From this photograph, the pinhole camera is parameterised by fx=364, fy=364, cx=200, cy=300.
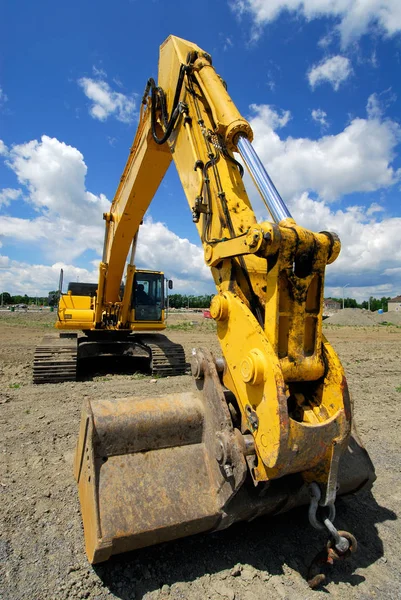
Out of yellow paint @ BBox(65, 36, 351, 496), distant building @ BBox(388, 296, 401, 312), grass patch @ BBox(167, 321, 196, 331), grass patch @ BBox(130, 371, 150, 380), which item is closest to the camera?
yellow paint @ BBox(65, 36, 351, 496)

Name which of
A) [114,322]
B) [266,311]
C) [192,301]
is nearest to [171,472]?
[266,311]

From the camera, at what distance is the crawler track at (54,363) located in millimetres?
7414

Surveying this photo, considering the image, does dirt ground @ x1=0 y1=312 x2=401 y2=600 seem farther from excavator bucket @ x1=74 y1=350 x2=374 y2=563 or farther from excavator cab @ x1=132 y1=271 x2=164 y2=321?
excavator cab @ x1=132 y1=271 x2=164 y2=321

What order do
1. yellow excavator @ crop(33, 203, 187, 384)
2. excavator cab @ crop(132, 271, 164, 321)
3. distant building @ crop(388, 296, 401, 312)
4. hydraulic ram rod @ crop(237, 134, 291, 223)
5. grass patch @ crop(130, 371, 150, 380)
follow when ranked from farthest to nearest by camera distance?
distant building @ crop(388, 296, 401, 312) → excavator cab @ crop(132, 271, 164, 321) → grass patch @ crop(130, 371, 150, 380) → yellow excavator @ crop(33, 203, 187, 384) → hydraulic ram rod @ crop(237, 134, 291, 223)

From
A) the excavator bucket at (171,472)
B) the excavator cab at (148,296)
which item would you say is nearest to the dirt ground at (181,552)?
the excavator bucket at (171,472)

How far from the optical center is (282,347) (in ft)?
7.85

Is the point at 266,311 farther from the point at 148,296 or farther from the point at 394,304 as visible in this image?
the point at 394,304

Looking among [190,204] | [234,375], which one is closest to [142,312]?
[190,204]

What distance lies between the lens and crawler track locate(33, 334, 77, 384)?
292 inches

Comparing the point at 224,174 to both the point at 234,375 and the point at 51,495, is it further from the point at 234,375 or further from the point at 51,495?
the point at 51,495

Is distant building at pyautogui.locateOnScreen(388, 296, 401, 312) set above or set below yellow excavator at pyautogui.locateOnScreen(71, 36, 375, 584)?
above

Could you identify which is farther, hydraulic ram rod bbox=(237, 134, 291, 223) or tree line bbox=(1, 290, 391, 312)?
tree line bbox=(1, 290, 391, 312)

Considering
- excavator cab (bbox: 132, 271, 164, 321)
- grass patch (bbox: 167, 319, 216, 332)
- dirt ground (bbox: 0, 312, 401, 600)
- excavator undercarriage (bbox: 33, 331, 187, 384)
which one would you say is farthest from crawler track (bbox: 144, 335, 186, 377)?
grass patch (bbox: 167, 319, 216, 332)

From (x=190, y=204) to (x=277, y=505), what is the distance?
2770 millimetres
